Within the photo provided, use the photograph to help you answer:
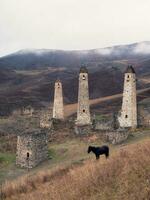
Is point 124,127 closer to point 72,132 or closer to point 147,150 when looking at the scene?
point 72,132

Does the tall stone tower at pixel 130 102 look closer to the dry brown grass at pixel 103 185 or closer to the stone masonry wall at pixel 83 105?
the stone masonry wall at pixel 83 105

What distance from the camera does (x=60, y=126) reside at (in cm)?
4022

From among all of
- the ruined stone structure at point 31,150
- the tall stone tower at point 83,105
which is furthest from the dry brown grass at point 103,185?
the tall stone tower at point 83,105

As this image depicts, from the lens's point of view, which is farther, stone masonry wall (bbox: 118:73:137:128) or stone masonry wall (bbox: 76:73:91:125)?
stone masonry wall (bbox: 76:73:91:125)

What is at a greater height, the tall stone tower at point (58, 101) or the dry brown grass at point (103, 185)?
the tall stone tower at point (58, 101)

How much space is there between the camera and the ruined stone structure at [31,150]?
30.2 meters

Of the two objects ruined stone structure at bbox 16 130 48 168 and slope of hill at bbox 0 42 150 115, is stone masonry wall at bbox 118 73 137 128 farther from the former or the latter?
slope of hill at bbox 0 42 150 115

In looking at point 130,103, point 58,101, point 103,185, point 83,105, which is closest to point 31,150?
point 83,105

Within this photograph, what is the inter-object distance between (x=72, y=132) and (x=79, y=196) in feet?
82.9

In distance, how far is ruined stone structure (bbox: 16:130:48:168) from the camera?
3017 cm

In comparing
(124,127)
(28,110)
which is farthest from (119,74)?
(124,127)

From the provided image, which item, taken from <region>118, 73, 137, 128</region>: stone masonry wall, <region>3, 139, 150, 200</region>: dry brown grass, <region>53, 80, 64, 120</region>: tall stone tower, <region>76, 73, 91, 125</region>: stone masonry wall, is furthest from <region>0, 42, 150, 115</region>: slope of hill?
<region>3, 139, 150, 200</region>: dry brown grass

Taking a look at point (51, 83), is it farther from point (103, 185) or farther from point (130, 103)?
Answer: point (103, 185)

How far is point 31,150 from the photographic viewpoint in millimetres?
30531
